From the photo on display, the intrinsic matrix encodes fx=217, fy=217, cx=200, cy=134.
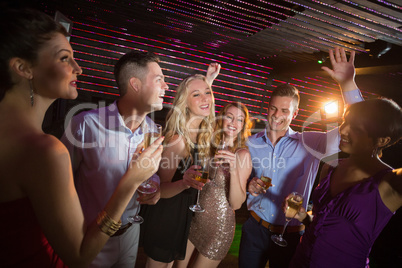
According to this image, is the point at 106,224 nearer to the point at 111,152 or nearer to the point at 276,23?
the point at 111,152

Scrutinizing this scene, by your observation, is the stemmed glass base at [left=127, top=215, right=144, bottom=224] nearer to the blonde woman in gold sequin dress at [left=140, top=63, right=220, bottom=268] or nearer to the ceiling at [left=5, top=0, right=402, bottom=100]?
the blonde woman in gold sequin dress at [left=140, top=63, right=220, bottom=268]

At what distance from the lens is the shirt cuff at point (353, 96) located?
205cm

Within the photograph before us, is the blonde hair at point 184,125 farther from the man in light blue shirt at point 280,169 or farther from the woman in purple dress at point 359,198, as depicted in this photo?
the woman in purple dress at point 359,198

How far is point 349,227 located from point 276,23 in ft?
10.5

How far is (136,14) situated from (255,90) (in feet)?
13.7

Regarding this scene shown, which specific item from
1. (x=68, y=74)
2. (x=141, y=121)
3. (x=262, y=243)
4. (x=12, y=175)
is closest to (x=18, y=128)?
(x=12, y=175)

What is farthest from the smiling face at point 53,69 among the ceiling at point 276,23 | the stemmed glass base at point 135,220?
the ceiling at point 276,23

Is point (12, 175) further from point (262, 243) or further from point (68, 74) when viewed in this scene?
point (262, 243)

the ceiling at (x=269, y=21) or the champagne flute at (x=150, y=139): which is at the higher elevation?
the ceiling at (x=269, y=21)

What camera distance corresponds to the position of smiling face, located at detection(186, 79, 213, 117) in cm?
257

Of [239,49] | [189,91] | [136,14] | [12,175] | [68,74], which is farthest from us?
[239,49]

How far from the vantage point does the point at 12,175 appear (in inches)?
35.3

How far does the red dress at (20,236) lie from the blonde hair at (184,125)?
144 centimetres

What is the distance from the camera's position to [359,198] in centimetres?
148
